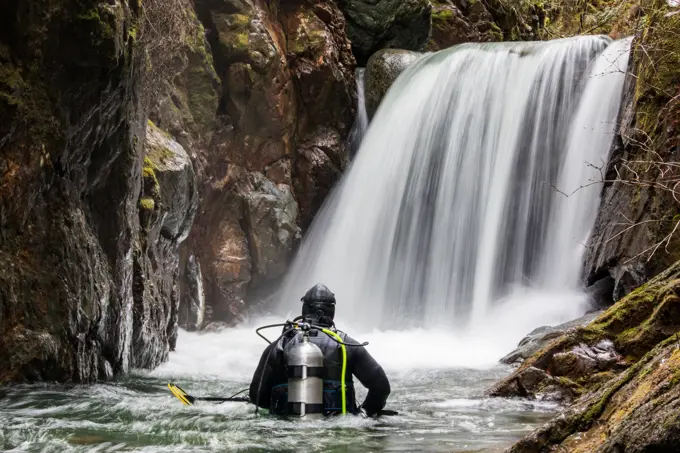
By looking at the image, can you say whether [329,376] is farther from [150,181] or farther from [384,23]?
[384,23]

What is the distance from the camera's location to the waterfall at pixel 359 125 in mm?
17203

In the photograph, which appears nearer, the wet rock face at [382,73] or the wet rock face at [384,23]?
the wet rock face at [382,73]

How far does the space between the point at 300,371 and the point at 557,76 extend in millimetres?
11695

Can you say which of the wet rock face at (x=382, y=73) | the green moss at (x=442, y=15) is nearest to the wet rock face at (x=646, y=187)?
the wet rock face at (x=382, y=73)

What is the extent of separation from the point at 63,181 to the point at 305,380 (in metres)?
3.52

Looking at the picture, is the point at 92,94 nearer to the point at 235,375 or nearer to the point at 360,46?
the point at 235,375

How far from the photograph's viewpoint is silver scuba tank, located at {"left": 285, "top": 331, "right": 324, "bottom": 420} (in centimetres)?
455

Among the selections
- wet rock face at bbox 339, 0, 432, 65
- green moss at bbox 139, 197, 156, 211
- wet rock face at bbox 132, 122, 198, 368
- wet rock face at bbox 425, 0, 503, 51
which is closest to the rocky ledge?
wet rock face at bbox 132, 122, 198, 368

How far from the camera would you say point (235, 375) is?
8945 mm

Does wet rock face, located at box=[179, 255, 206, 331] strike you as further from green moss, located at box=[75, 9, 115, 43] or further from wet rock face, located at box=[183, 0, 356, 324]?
green moss, located at box=[75, 9, 115, 43]

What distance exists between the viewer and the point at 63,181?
6.46 meters

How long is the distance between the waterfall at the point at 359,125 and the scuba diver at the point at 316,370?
487 inches

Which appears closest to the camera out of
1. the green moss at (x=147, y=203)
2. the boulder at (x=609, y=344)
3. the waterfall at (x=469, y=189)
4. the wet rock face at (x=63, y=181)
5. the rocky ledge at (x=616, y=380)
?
the rocky ledge at (x=616, y=380)

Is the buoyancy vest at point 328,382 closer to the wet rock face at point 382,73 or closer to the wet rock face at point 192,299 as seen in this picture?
the wet rock face at point 192,299
